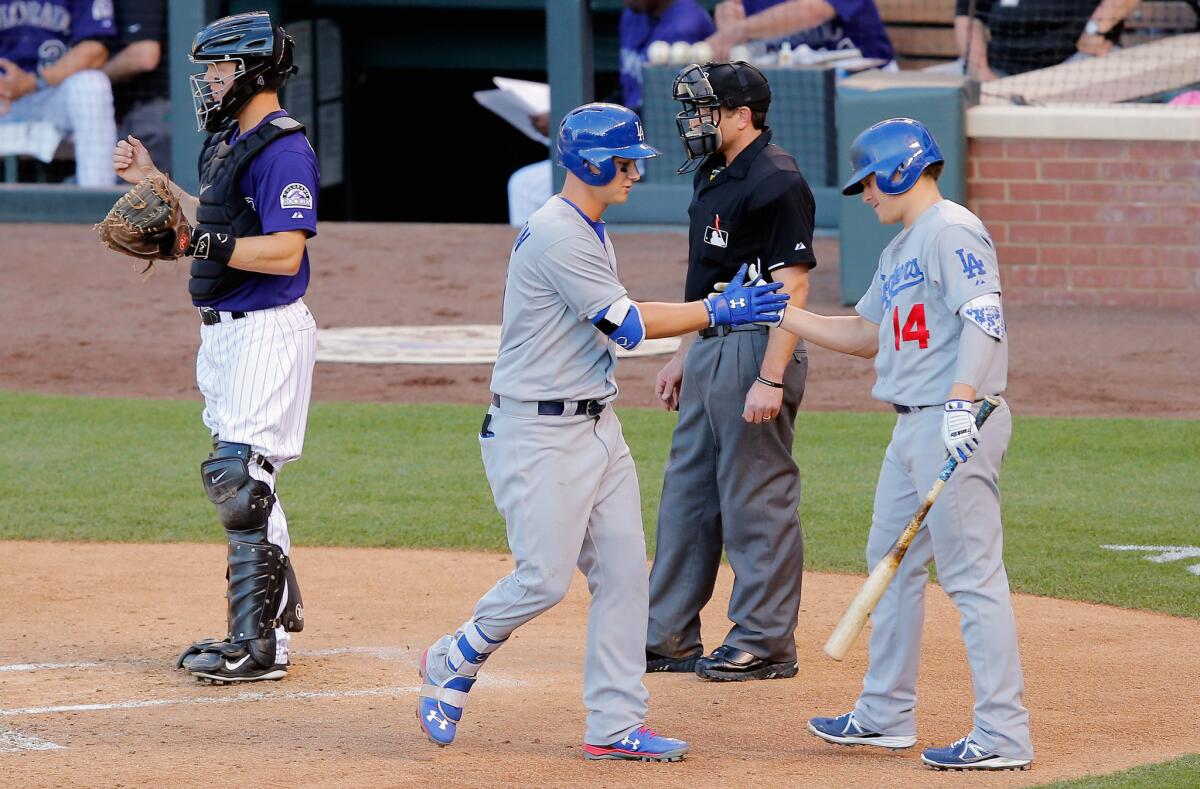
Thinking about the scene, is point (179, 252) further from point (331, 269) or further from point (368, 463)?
point (331, 269)

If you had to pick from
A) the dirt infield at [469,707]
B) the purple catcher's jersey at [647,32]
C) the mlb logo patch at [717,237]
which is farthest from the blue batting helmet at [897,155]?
the purple catcher's jersey at [647,32]

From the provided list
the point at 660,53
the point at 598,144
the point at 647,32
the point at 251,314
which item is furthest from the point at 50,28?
the point at 598,144

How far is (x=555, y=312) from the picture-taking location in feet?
14.7

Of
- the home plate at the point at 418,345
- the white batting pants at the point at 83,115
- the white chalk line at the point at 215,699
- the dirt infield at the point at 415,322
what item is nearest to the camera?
the white chalk line at the point at 215,699

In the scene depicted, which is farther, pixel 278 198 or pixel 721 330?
pixel 721 330

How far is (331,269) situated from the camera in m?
15.3

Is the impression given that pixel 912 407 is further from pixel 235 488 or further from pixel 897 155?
pixel 235 488

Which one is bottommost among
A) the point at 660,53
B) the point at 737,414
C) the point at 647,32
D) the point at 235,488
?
the point at 235,488

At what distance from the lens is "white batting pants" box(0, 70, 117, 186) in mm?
18141

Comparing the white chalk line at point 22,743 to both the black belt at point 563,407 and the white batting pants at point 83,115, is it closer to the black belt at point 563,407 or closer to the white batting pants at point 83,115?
the black belt at point 563,407

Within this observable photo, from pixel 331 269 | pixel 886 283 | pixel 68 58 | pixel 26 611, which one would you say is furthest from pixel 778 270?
pixel 68 58

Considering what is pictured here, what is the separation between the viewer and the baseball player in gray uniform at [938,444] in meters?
4.29

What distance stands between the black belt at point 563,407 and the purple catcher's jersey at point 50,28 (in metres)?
15.4

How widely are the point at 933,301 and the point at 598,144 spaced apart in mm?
942
